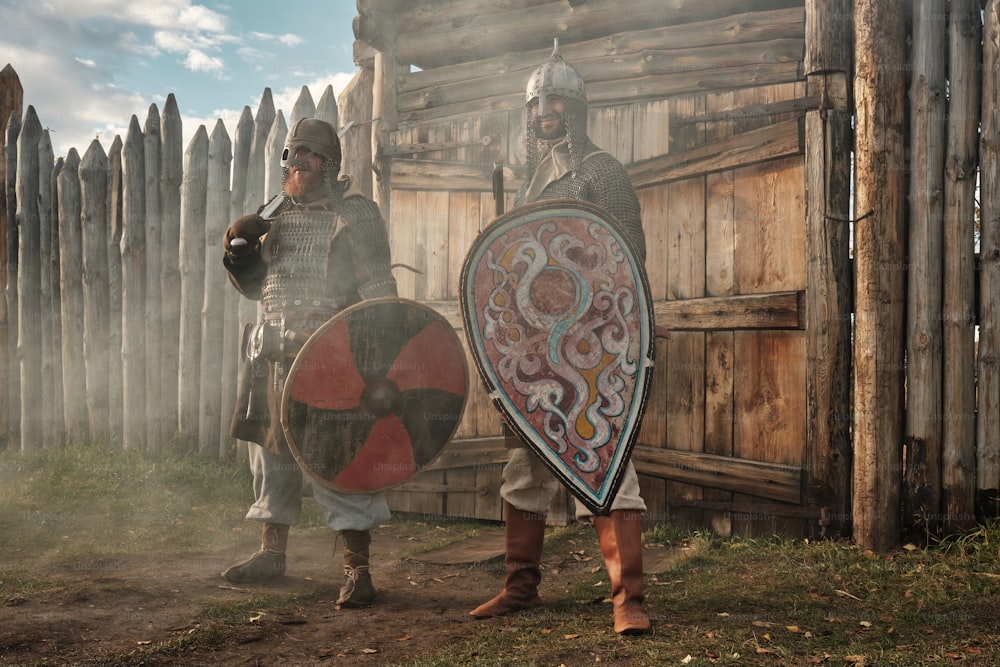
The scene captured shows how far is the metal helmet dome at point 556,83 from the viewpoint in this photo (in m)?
3.20

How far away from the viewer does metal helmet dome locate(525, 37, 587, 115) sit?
10.5 feet

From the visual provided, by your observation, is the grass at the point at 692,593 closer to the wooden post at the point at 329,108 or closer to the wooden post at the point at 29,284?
the wooden post at the point at 29,284

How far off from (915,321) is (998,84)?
1.08m

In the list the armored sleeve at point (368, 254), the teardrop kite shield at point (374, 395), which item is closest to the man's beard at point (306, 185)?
the armored sleeve at point (368, 254)

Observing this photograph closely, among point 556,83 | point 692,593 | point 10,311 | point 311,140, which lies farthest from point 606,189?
point 10,311

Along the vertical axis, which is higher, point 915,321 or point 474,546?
point 915,321

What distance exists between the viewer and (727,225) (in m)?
4.13

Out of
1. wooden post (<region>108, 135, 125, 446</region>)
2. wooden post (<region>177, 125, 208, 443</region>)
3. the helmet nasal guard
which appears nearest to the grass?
wooden post (<region>177, 125, 208, 443</region>)

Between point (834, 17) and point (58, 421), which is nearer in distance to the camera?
point (834, 17)

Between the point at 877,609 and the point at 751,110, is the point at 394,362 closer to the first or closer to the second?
the point at 877,609

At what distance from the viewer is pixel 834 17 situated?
12.7ft

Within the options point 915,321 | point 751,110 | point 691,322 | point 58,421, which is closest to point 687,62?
point 751,110

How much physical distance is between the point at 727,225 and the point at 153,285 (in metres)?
4.04

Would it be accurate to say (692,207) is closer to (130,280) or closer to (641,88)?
(641,88)
